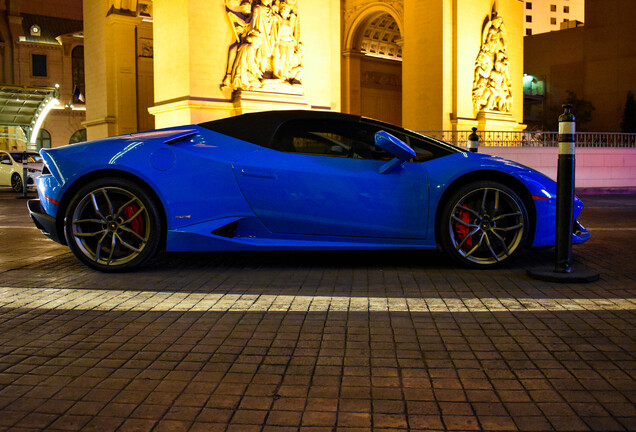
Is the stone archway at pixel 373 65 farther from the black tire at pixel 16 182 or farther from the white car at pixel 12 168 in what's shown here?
the black tire at pixel 16 182

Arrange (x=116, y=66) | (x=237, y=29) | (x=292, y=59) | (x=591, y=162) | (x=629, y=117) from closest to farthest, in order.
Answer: (x=237, y=29), (x=292, y=59), (x=591, y=162), (x=116, y=66), (x=629, y=117)

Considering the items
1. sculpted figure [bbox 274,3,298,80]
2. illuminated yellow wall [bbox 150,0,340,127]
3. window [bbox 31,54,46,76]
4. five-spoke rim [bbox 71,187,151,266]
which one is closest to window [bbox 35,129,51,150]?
window [bbox 31,54,46,76]

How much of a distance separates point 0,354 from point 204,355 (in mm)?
976

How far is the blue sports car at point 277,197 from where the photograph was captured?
5.27 m

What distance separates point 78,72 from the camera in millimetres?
51062

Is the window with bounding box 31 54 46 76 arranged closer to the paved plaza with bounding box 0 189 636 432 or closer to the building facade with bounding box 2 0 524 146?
the building facade with bounding box 2 0 524 146

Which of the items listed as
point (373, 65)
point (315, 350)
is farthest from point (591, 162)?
point (315, 350)

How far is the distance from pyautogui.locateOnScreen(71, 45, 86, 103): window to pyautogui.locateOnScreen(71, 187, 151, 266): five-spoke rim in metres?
48.8

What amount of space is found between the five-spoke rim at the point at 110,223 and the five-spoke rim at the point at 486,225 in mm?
2600

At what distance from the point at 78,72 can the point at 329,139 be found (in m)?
50.6

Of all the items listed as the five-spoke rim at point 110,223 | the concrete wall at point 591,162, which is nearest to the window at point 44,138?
the concrete wall at point 591,162

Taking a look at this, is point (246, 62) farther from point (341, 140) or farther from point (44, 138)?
point (44, 138)

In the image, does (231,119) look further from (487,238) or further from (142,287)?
(487,238)

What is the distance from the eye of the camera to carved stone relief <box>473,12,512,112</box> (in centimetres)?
2228
